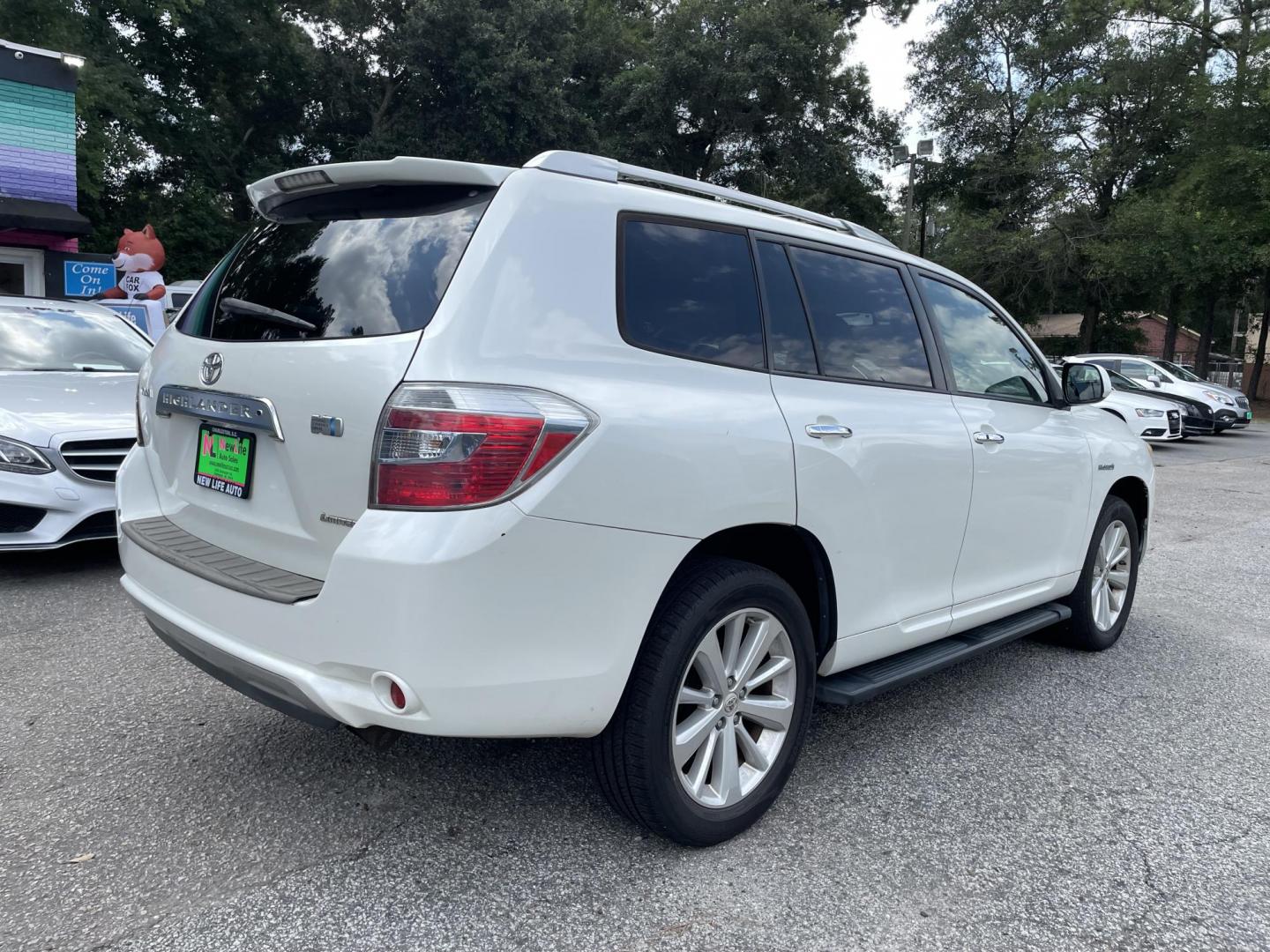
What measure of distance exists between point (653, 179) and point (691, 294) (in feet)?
1.43

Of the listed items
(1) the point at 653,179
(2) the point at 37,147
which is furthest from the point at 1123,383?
(2) the point at 37,147

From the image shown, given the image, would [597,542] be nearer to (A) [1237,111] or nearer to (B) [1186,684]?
(B) [1186,684]

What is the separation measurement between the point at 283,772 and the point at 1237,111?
30.0 m

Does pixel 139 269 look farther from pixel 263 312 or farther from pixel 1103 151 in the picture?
pixel 1103 151

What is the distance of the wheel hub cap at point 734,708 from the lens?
2559mm

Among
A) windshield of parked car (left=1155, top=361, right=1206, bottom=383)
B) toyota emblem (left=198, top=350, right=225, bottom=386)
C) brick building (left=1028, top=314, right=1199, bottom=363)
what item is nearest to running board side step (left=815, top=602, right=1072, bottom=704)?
toyota emblem (left=198, top=350, right=225, bottom=386)

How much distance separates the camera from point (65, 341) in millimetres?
6398

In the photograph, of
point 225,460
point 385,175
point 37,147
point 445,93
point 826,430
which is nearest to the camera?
point 385,175

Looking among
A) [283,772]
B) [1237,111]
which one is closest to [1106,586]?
[283,772]

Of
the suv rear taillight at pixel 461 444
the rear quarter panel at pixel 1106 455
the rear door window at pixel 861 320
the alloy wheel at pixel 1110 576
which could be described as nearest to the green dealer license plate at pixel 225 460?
the suv rear taillight at pixel 461 444

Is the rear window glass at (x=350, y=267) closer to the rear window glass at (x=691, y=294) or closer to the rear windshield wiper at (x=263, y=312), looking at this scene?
the rear windshield wiper at (x=263, y=312)

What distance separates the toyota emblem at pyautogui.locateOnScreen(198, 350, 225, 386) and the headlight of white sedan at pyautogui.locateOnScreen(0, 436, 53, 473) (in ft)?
9.63

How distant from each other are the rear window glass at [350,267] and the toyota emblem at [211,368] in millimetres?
75

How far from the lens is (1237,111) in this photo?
25047 mm
